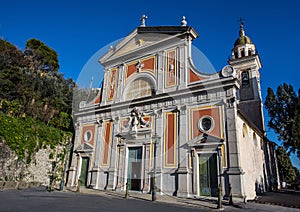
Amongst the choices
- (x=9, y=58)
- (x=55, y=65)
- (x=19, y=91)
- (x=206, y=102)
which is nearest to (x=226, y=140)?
(x=206, y=102)

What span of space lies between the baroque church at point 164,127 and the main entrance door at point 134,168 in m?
0.06

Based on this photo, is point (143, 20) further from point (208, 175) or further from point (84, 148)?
point (208, 175)

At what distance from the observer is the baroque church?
1117 cm

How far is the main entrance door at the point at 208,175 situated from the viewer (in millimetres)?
10789

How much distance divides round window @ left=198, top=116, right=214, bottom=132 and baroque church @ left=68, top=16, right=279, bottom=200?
0.06 m

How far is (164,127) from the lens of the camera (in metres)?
13.4

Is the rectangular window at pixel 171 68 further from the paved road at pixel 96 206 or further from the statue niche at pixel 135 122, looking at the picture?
the paved road at pixel 96 206

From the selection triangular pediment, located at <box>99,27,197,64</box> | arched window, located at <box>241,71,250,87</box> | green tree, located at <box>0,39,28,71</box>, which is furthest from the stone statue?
green tree, located at <box>0,39,28,71</box>

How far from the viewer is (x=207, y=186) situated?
11.0 metres

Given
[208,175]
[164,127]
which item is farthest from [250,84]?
[208,175]

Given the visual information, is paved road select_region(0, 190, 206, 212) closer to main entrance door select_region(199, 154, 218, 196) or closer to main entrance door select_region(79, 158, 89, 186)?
main entrance door select_region(199, 154, 218, 196)

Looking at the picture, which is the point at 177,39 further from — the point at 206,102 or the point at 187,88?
the point at 206,102

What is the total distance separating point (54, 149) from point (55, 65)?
729 inches

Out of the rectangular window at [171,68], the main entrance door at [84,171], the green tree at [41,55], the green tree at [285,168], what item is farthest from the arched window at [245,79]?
the green tree at [41,55]
